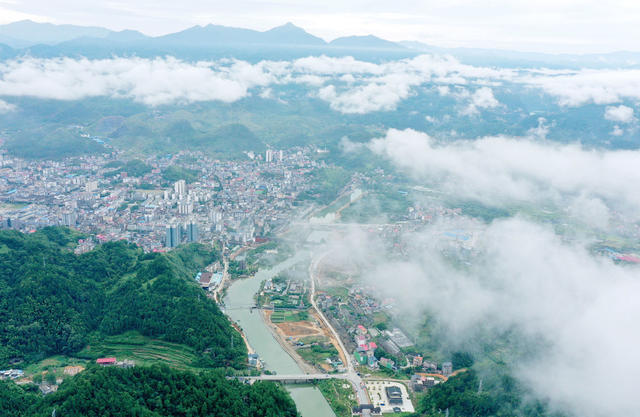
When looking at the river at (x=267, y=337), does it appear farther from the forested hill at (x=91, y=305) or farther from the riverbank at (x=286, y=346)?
the forested hill at (x=91, y=305)

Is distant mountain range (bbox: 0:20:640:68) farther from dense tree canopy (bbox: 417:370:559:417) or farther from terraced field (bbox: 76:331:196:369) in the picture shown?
dense tree canopy (bbox: 417:370:559:417)

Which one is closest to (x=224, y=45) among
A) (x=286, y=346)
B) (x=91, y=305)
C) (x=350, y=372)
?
(x=91, y=305)

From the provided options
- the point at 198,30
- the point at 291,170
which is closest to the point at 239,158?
the point at 291,170

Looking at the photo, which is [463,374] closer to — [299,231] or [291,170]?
[299,231]

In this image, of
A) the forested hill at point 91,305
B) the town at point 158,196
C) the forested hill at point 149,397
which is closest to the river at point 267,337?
the forested hill at point 91,305

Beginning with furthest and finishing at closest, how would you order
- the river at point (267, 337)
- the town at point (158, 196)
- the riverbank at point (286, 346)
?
the town at point (158, 196), the riverbank at point (286, 346), the river at point (267, 337)

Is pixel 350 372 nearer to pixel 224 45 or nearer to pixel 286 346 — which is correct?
pixel 286 346
